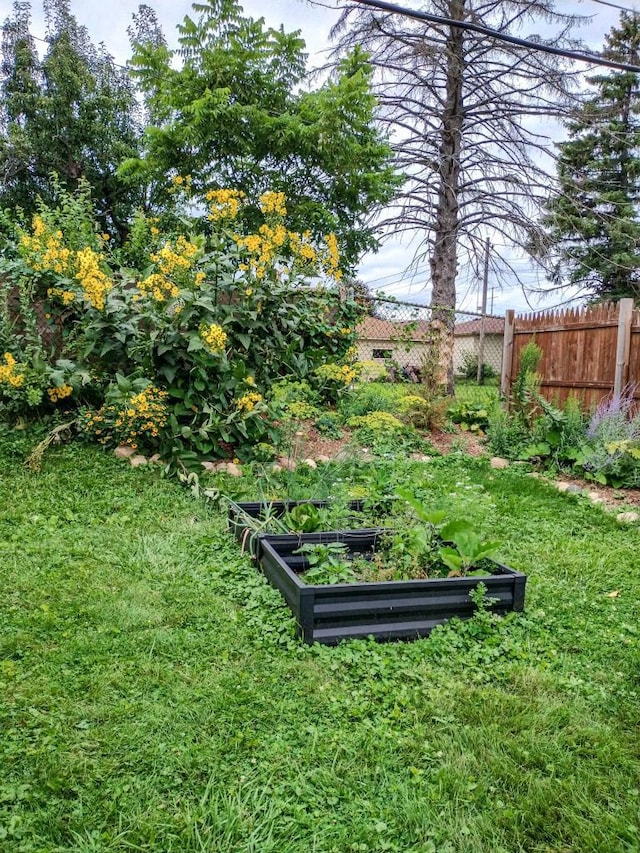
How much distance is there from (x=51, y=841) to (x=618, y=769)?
137 cm

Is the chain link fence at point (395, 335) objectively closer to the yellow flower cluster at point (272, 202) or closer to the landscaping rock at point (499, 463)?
the landscaping rock at point (499, 463)

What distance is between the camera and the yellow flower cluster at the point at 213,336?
376 centimetres

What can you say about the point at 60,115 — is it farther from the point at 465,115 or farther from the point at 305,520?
the point at 305,520

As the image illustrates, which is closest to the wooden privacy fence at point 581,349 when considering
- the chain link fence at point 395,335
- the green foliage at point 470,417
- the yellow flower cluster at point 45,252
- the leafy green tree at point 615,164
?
the chain link fence at point 395,335

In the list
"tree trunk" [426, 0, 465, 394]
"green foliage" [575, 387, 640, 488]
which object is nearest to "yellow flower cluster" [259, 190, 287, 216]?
"green foliage" [575, 387, 640, 488]

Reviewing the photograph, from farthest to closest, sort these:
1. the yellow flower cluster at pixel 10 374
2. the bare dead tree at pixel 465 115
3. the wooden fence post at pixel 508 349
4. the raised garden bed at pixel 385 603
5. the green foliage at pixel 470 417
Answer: the bare dead tree at pixel 465 115, the wooden fence post at pixel 508 349, the green foliage at pixel 470 417, the yellow flower cluster at pixel 10 374, the raised garden bed at pixel 385 603

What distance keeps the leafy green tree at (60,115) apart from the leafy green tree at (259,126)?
3354 millimetres

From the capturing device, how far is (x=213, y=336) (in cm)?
377

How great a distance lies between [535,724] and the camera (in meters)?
1.71

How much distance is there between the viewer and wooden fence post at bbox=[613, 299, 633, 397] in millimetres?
5613

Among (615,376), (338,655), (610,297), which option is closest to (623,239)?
(610,297)

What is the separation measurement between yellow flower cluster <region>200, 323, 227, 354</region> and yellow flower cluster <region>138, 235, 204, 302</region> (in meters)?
0.32

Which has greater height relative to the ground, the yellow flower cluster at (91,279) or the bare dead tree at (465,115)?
the bare dead tree at (465,115)

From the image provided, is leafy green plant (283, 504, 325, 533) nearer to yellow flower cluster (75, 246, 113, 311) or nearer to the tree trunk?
yellow flower cluster (75, 246, 113, 311)
